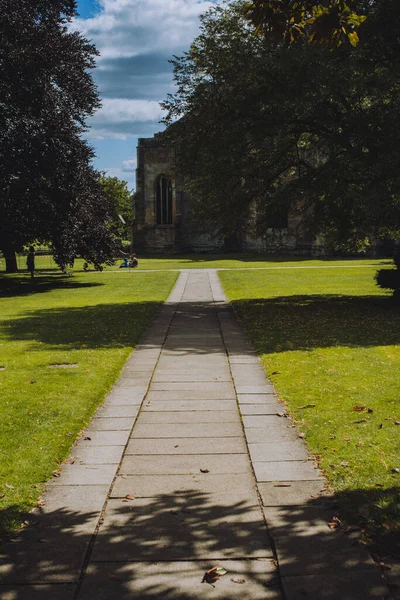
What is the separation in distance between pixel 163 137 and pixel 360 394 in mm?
14652

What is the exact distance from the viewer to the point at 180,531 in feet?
14.0

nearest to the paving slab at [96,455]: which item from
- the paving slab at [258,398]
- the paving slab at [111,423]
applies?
the paving slab at [111,423]

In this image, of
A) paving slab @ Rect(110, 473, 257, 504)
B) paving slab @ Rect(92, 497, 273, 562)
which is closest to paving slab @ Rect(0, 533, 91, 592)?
paving slab @ Rect(92, 497, 273, 562)

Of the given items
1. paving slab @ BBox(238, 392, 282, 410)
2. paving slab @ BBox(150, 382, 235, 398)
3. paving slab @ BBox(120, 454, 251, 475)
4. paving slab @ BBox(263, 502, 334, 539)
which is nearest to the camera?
paving slab @ BBox(263, 502, 334, 539)

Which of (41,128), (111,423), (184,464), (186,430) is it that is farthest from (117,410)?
(41,128)

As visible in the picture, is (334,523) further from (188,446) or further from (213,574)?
(188,446)

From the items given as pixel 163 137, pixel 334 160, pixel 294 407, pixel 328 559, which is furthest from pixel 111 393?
pixel 163 137

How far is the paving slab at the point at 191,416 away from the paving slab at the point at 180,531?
2100 millimetres

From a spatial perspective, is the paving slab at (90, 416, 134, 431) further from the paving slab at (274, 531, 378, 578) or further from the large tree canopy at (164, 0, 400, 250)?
the large tree canopy at (164, 0, 400, 250)

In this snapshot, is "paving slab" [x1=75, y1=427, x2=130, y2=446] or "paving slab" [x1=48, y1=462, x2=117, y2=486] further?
"paving slab" [x1=75, y1=427, x2=130, y2=446]

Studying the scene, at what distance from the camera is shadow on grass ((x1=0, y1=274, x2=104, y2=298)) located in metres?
27.2

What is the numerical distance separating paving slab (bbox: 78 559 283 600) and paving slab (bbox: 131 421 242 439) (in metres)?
2.55

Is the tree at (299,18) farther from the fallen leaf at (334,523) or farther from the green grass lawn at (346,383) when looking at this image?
the fallen leaf at (334,523)

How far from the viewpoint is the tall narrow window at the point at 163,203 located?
61.2m
